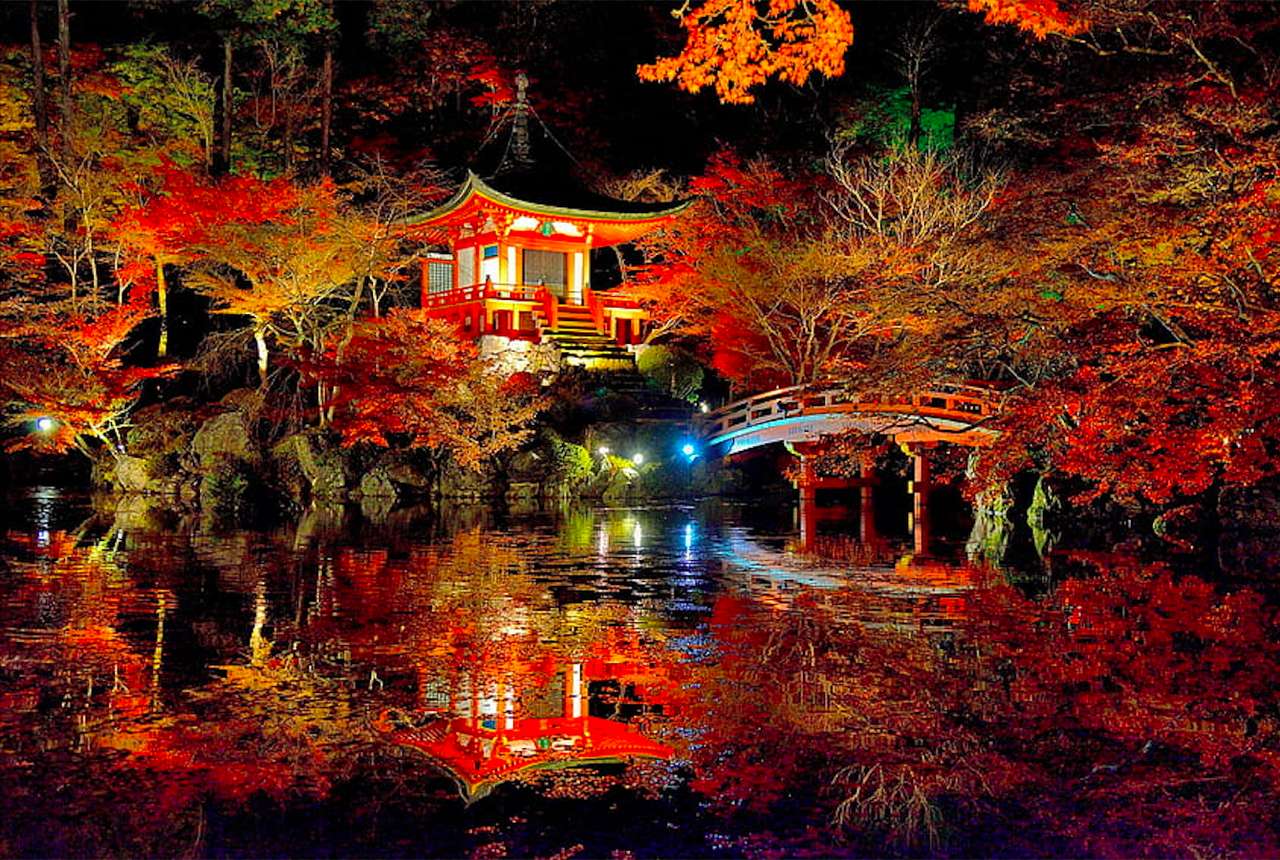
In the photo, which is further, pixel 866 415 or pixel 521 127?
pixel 521 127

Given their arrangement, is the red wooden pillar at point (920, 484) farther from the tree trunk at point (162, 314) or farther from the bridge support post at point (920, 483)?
the tree trunk at point (162, 314)

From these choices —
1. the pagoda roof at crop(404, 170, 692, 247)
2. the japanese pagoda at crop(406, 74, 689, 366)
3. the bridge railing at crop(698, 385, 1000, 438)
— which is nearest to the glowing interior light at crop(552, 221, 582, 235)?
the japanese pagoda at crop(406, 74, 689, 366)

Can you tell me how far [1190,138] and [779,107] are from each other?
22087 mm

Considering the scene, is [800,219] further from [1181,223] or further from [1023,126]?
[1181,223]

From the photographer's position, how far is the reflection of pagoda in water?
632cm

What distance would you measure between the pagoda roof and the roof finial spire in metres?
1.25

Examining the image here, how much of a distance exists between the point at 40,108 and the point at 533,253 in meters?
11.4

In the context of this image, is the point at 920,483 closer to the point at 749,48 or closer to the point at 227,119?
the point at 749,48

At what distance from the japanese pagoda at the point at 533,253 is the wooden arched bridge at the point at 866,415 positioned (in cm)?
586

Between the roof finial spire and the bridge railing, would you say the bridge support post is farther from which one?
the roof finial spire

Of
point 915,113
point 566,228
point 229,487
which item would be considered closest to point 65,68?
point 229,487

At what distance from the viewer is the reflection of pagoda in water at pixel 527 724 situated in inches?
249

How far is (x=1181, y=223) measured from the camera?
1327 centimetres

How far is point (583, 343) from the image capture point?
28.9 meters
